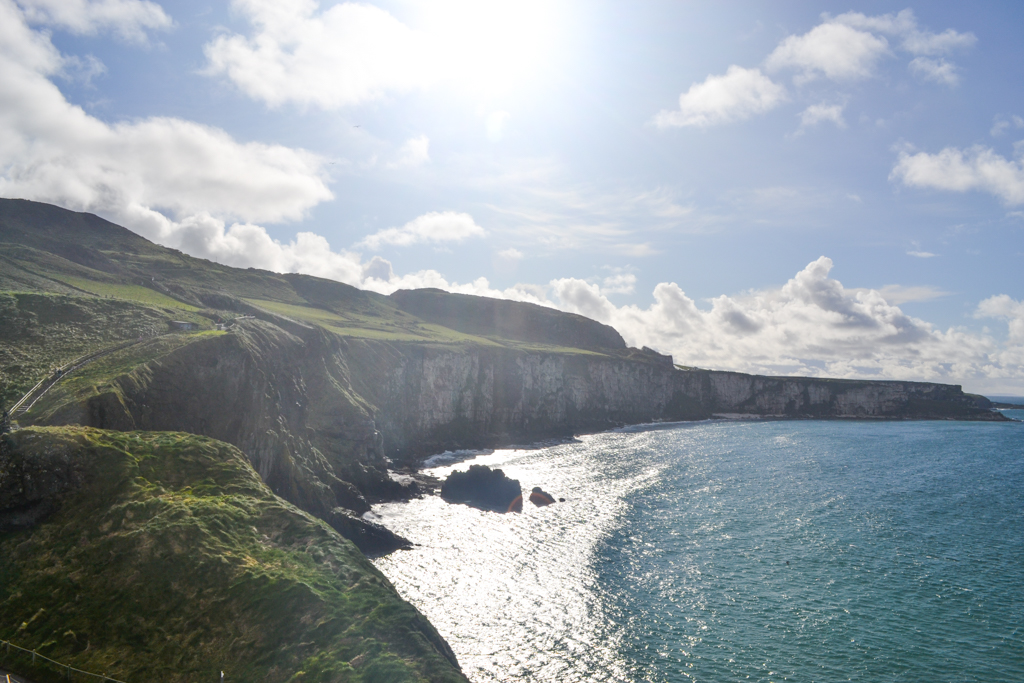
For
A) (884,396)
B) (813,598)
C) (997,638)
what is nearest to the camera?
(997,638)

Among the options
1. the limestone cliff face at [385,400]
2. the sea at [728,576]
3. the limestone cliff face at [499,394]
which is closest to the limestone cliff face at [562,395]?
the limestone cliff face at [499,394]

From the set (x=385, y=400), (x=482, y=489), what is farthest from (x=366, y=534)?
(x=385, y=400)

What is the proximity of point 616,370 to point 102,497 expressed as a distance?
136364 mm

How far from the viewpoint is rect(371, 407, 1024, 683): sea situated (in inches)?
1136

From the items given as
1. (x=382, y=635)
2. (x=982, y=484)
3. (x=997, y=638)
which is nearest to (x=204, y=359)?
(x=382, y=635)

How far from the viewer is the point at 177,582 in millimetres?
21516

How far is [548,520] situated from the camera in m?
55.4

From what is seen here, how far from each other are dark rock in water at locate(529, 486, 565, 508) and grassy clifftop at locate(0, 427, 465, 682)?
38.6 metres

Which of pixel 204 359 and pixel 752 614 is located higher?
pixel 204 359

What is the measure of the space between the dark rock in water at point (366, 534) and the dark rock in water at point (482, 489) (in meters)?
15.3

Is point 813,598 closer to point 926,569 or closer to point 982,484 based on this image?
point 926,569

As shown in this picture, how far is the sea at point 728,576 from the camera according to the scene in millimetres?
28859

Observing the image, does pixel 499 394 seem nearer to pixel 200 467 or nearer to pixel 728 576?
pixel 728 576

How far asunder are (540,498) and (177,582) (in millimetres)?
45528
